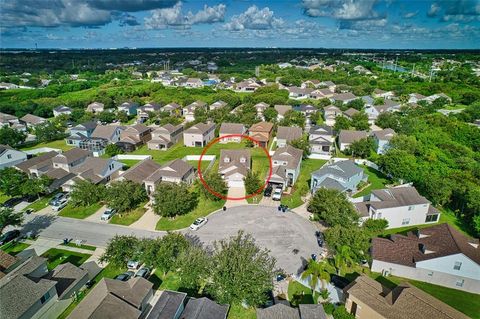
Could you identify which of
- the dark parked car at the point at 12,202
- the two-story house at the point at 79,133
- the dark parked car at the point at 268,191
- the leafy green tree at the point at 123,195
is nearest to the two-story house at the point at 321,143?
the dark parked car at the point at 268,191

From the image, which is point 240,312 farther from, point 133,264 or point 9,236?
point 9,236

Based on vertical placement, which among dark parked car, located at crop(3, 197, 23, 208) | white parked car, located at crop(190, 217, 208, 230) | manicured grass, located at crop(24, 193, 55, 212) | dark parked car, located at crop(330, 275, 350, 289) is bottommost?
dark parked car, located at crop(3, 197, 23, 208)

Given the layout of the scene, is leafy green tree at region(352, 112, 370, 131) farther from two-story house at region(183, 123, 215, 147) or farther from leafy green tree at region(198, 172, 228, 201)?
leafy green tree at region(198, 172, 228, 201)

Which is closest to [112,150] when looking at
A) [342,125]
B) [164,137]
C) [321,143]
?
[164,137]

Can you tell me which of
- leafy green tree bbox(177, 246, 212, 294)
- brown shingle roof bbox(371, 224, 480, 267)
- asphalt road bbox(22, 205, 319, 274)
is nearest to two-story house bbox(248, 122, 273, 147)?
asphalt road bbox(22, 205, 319, 274)

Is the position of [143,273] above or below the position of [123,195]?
below

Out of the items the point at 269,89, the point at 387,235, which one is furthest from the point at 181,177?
the point at 269,89
